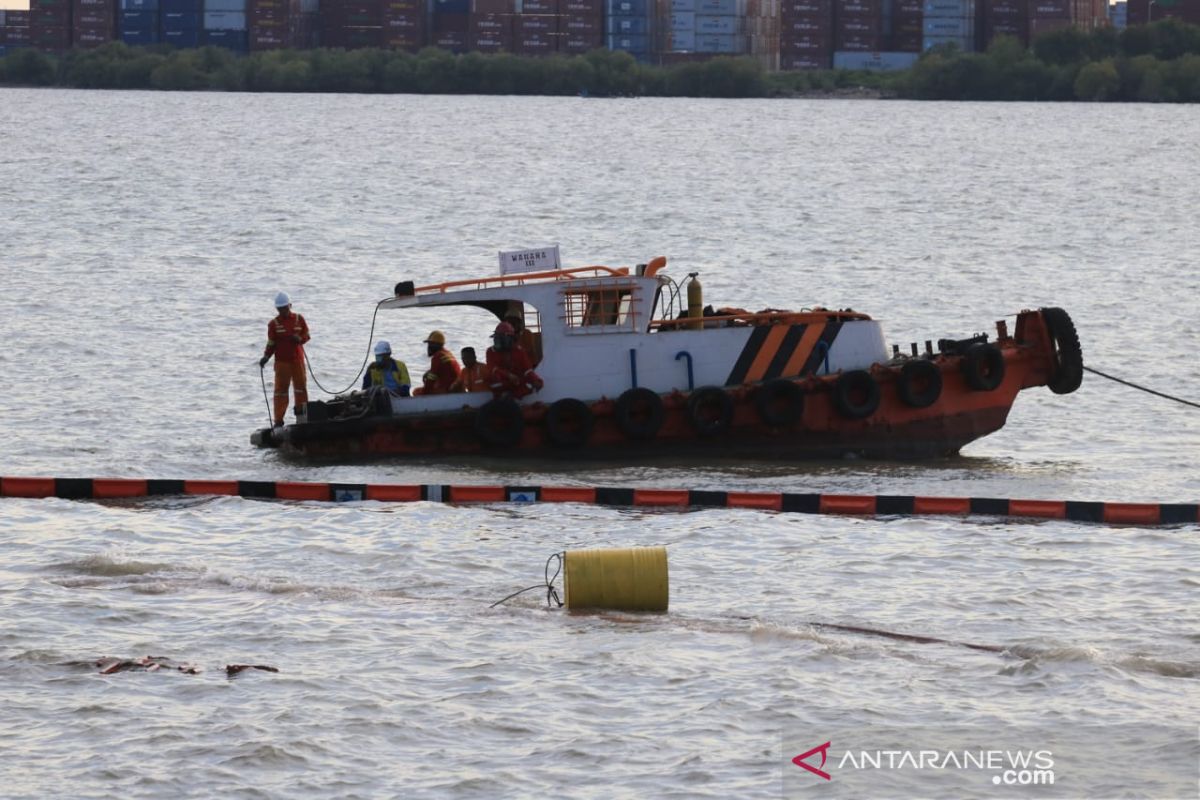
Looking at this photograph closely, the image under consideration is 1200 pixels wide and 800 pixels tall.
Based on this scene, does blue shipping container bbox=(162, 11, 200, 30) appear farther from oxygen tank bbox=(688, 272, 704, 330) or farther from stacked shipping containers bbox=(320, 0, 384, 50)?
oxygen tank bbox=(688, 272, 704, 330)

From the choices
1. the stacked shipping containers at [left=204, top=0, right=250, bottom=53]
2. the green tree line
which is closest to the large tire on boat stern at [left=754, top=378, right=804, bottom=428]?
the green tree line

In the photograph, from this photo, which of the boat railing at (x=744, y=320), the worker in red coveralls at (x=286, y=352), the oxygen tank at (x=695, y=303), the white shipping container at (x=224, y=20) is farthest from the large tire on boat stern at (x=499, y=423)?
the white shipping container at (x=224, y=20)

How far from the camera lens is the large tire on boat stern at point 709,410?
19812 millimetres

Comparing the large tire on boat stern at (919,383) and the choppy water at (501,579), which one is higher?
the large tire on boat stern at (919,383)

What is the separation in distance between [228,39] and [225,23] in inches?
63.2

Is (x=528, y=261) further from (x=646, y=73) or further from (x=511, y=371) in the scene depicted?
(x=646, y=73)

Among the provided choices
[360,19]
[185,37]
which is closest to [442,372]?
[360,19]

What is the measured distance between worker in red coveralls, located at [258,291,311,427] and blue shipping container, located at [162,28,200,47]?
599 feet

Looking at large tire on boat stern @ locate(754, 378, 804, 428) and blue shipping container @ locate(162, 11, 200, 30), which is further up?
blue shipping container @ locate(162, 11, 200, 30)

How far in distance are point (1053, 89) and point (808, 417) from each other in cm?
14632

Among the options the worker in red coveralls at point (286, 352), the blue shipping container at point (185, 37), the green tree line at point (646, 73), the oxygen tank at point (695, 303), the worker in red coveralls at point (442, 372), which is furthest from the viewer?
the blue shipping container at point (185, 37)

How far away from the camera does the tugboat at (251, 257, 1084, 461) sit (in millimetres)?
19891

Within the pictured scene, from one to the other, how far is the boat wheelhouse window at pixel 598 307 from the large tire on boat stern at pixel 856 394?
2107mm

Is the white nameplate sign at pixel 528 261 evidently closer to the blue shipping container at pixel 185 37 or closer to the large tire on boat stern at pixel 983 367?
the large tire on boat stern at pixel 983 367
